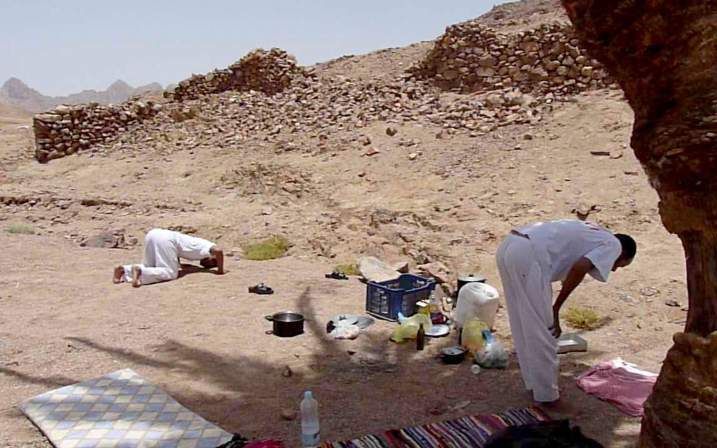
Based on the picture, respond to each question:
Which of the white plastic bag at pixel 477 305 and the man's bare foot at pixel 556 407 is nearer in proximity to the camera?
the man's bare foot at pixel 556 407

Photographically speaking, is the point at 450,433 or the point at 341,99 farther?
the point at 341,99

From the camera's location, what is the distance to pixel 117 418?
Result: 3.81 m

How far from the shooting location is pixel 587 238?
393cm

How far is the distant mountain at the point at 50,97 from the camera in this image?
7681 centimetres

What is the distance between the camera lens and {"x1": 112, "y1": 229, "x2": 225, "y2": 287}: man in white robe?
7055 millimetres

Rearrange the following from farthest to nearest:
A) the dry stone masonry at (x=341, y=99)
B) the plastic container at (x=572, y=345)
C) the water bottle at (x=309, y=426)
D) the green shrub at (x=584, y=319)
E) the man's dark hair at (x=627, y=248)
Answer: the dry stone masonry at (x=341, y=99) → the green shrub at (x=584, y=319) → the plastic container at (x=572, y=345) → the man's dark hair at (x=627, y=248) → the water bottle at (x=309, y=426)

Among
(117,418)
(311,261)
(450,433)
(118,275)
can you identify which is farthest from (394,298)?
(118,275)

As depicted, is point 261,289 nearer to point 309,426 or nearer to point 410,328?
point 410,328

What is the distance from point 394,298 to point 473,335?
100 centimetres

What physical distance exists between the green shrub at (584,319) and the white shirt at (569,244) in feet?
5.89

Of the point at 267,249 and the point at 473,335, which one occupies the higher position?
the point at 473,335

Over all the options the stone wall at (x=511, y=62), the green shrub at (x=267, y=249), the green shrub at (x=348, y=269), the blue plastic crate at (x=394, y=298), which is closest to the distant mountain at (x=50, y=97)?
the stone wall at (x=511, y=62)

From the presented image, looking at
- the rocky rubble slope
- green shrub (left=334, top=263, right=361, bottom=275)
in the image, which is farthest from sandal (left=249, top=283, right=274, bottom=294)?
the rocky rubble slope

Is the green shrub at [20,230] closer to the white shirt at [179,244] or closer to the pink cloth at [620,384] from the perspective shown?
the white shirt at [179,244]
